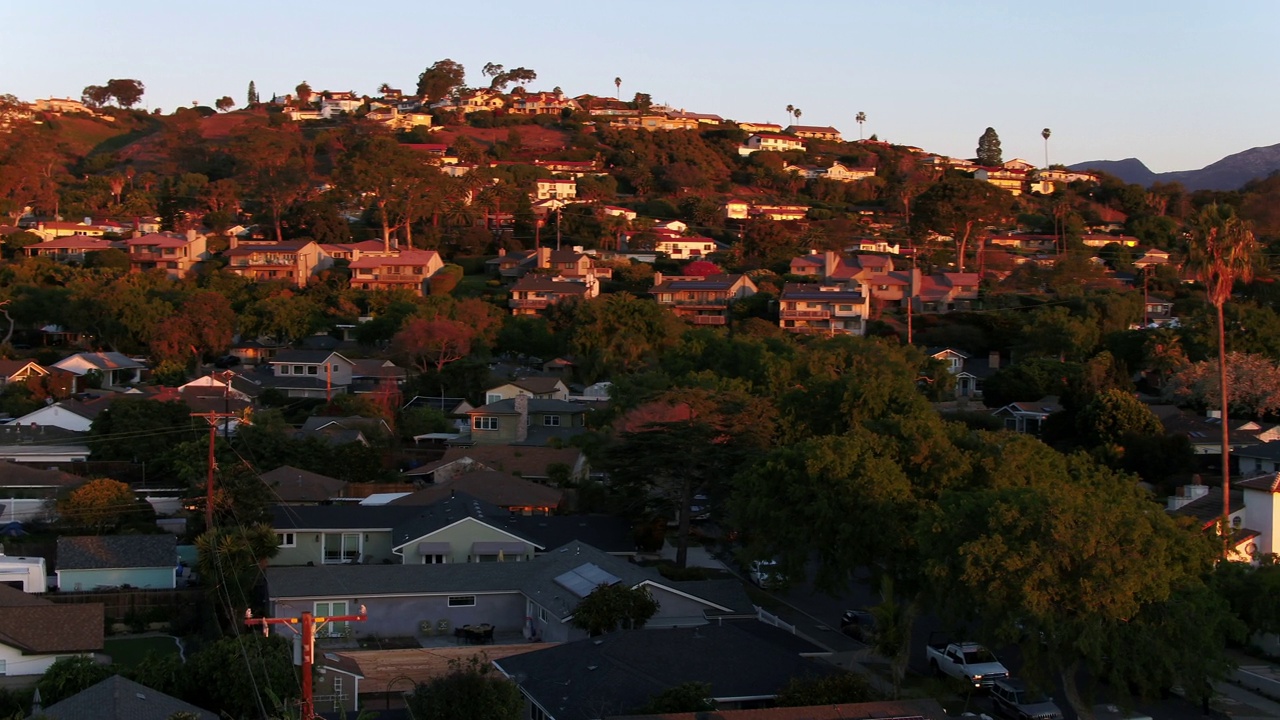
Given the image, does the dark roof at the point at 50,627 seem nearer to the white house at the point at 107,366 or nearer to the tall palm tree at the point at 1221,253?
the tall palm tree at the point at 1221,253

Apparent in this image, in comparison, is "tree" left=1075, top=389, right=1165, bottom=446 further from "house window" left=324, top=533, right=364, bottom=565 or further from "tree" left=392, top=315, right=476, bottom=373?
"tree" left=392, top=315, right=476, bottom=373

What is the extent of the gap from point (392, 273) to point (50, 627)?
45594 mm

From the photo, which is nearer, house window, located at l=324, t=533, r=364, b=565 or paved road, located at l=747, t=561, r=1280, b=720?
paved road, located at l=747, t=561, r=1280, b=720

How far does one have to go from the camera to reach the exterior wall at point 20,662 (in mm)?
21250

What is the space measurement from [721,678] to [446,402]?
31781mm

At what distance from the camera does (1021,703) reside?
63.5ft

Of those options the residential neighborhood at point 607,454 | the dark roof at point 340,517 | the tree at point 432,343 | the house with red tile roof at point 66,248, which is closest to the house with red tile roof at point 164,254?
the residential neighborhood at point 607,454

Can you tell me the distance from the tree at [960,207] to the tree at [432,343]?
32902 mm

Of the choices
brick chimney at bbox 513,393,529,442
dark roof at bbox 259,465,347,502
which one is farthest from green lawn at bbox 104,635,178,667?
brick chimney at bbox 513,393,529,442

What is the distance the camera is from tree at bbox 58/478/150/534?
30.2 m

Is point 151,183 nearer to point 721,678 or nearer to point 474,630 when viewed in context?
point 474,630

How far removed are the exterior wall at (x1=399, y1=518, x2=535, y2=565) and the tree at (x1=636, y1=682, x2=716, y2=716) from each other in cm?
1109

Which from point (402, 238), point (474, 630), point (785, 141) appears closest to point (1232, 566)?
point (474, 630)

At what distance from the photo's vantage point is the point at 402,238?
78.1 metres
